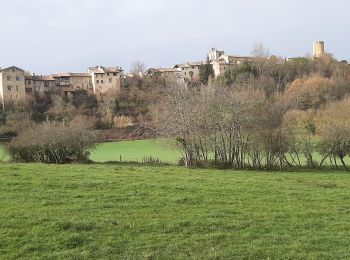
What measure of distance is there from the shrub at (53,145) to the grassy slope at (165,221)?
20441 millimetres

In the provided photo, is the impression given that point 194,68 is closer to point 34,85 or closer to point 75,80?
point 75,80

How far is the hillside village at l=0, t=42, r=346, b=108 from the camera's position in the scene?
402 ft

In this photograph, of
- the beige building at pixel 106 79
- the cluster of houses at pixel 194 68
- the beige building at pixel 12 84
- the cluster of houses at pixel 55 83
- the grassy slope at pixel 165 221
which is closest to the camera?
the grassy slope at pixel 165 221

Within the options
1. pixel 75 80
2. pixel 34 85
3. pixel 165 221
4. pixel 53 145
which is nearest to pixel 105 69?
pixel 75 80

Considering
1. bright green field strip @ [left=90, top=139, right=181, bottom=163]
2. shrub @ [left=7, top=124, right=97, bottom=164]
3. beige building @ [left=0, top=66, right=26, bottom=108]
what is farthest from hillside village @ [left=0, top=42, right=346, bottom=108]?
shrub @ [left=7, top=124, right=97, bottom=164]

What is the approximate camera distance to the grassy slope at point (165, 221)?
33.2ft

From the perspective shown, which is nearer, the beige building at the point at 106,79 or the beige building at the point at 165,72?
the beige building at the point at 106,79

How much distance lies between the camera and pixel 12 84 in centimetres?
12362

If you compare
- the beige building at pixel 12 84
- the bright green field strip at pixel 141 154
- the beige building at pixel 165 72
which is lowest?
the bright green field strip at pixel 141 154

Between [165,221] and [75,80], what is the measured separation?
5329 inches

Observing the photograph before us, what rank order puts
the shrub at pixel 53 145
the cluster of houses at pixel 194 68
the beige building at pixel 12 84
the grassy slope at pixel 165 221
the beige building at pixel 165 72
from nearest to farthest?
the grassy slope at pixel 165 221 → the shrub at pixel 53 145 → the beige building at pixel 12 84 → the beige building at pixel 165 72 → the cluster of houses at pixel 194 68

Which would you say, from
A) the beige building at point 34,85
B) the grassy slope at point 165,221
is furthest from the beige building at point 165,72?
the grassy slope at point 165,221

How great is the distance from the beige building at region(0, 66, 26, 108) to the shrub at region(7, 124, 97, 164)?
8260 cm

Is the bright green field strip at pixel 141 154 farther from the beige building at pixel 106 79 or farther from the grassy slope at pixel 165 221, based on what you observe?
the beige building at pixel 106 79
